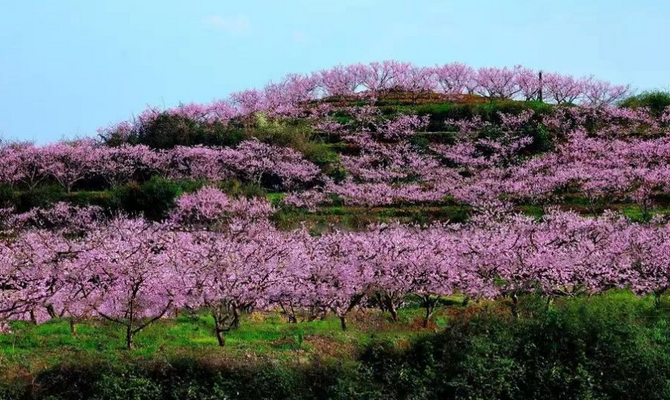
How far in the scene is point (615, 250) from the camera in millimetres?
29109

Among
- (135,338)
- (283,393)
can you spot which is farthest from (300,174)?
(283,393)

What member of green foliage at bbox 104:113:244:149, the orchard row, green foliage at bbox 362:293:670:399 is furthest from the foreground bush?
green foliage at bbox 104:113:244:149

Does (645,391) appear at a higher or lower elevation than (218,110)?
lower

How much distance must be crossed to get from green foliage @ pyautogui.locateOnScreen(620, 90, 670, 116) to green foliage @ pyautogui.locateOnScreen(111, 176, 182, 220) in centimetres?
4604

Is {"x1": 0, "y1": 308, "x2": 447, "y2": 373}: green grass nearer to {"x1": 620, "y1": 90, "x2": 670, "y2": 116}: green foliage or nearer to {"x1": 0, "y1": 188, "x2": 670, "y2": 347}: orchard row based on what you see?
{"x1": 0, "y1": 188, "x2": 670, "y2": 347}: orchard row

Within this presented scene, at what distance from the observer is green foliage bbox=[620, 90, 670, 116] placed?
2730 inches

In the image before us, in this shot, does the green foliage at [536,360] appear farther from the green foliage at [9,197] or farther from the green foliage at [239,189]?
the green foliage at [9,197]

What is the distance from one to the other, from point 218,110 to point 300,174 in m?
22.7

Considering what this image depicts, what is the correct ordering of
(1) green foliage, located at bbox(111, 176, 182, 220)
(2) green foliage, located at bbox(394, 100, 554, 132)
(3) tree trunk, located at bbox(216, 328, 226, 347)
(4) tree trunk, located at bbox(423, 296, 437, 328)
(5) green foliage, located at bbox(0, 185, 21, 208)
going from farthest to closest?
(2) green foliage, located at bbox(394, 100, 554, 132), (5) green foliage, located at bbox(0, 185, 21, 208), (1) green foliage, located at bbox(111, 176, 182, 220), (4) tree trunk, located at bbox(423, 296, 437, 328), (3) tree trunk, located at bbox(216, 328, 226, 347)

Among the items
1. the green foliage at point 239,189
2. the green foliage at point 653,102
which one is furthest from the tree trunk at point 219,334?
the green foliage at point 653,102

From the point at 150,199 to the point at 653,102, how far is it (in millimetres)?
49540

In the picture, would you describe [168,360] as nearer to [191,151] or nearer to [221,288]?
[221,288]

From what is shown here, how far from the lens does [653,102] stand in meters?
70.9

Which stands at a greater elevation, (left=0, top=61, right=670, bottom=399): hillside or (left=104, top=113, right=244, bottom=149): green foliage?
(left=104, top=113, right=244, bottom=149): green foliage
